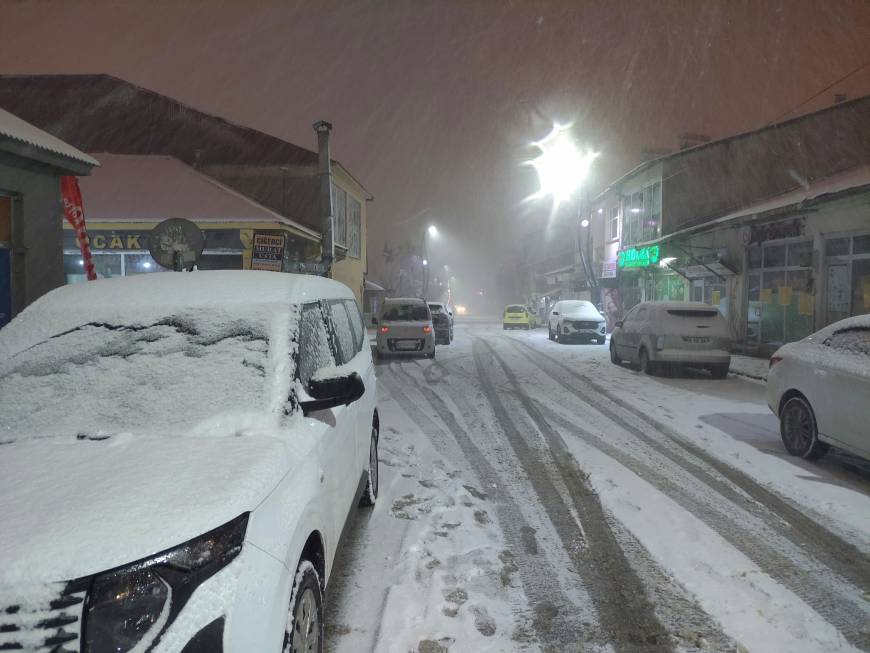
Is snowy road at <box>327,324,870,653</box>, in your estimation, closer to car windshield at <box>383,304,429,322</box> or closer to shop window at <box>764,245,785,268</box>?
car windshield at <box>383,304,429,322</box>

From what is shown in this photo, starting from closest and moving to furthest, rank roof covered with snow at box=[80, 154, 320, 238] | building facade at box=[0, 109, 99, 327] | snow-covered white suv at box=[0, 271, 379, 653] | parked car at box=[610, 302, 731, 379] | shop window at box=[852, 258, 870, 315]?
snow-covered white suv at box=[0, 271, 379, 653], building facade at box=[0, 109, 99, 327], parked car at box=[610, 302, 731, 379], shop window at box=[852, 258, 870, 315], roof covered with snow at box=[80, 154, 320, 238]

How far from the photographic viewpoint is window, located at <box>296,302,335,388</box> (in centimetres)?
306

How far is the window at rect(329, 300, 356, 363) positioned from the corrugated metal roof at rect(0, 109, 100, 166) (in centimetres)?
599

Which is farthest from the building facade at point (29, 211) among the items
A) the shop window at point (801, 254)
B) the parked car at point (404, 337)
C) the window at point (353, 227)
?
the window at point (353, 227)

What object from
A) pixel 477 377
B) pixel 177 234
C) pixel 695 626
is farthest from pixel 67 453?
pixel 477 377

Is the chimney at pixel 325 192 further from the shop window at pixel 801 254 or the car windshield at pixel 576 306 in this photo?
the shop window at pixel 801 254

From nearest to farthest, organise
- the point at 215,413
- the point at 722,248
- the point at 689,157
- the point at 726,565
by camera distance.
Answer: the point at 215,413 < the point at 726,565 < the point at 722,248 < the point at 689,157

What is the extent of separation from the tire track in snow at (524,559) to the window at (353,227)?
24917mm

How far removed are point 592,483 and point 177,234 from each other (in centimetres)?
716

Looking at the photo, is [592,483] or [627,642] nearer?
[627,642]

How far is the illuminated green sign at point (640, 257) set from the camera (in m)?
22.7

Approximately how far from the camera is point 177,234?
348 inches

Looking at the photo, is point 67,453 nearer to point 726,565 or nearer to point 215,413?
point 215,413

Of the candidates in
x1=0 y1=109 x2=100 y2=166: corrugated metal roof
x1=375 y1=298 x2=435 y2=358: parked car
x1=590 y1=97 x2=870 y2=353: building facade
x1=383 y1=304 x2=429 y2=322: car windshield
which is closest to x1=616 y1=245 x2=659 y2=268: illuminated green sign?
x1=590 y1=97 x2=870 y2=353: building facade
